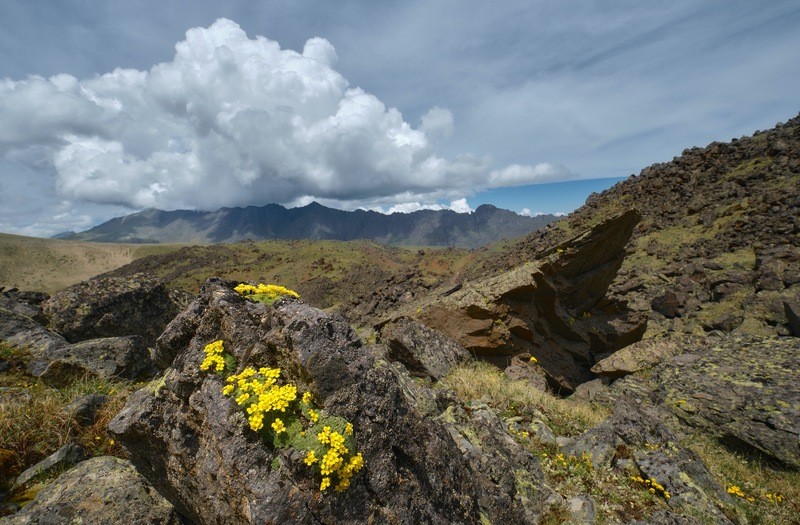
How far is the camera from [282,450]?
16.5 ft

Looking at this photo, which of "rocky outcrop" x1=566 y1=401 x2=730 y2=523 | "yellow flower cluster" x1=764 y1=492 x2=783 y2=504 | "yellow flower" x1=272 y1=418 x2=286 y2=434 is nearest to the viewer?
"yellow flower" x1=272 y1=418 x2=286 y2=434

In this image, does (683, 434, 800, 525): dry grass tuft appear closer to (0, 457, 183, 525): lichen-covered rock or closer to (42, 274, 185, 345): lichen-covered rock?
(0, 457, 183, 525): lichen-covered rock

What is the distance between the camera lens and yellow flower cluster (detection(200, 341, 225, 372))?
579 cm

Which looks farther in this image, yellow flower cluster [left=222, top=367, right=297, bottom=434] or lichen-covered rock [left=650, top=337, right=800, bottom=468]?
lichen-covered rock [left=650, top=337, right=800, bottom=468]

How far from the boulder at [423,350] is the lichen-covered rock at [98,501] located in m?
8.53

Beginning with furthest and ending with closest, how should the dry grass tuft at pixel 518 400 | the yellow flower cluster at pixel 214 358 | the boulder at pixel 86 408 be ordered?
1. the dry grass tuft at pixel 518 400
2. the boulder at pixel 86 408
3. the yellow flower cluster at pixel 214 358

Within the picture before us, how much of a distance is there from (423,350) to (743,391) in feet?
34.8

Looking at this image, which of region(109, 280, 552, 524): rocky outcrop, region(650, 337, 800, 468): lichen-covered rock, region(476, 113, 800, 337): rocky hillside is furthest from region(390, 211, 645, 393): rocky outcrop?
region(109, 280, 552, 524): rocky outcrop

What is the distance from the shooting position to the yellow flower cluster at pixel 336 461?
187 inches

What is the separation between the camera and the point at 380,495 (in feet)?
17.0

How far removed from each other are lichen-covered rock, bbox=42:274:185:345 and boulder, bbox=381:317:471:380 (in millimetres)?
9480

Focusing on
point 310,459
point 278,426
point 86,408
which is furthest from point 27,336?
point 310,459

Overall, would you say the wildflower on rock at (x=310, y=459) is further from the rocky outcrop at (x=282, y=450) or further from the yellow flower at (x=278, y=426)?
the yellow flower at (x=278, y=426)

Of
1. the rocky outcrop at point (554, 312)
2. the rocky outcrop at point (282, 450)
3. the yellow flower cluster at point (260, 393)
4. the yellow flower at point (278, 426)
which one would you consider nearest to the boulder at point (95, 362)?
the rocky outcrop at point (282, 450)
